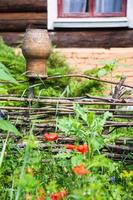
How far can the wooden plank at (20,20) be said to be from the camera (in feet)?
23.7

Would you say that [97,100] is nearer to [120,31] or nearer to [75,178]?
[75,178]

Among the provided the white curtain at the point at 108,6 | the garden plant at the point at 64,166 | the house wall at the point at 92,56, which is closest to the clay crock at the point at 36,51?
the garden plant at the point at 64,166

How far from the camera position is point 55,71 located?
597 cm

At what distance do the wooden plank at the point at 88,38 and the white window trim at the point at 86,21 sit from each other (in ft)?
0.22

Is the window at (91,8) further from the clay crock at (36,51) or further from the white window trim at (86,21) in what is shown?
the clay crock at (36,51)

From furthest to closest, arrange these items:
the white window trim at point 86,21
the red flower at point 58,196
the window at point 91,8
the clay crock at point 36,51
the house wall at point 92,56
Result: 1. the window at point 91,8
2. the white window trim at point 86,21
3. the house wall at point 92,56
4. the clay crock at point 36,51
5. the red flower at point 58,196

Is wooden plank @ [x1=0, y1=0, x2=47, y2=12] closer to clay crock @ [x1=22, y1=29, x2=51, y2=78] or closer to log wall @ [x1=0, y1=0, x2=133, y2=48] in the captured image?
log wall @ [x1=0, y1=0, x2=133, y2=48]

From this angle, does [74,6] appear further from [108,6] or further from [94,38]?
[94,38]

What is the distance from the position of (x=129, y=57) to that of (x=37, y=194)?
16.3 feet

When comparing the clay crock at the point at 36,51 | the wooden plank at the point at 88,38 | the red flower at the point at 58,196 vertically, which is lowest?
the red flower at the point at 58,196

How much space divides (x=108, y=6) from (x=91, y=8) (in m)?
0.20

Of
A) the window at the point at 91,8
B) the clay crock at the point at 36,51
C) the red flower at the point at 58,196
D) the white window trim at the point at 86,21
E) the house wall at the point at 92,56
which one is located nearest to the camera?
the red flower at the point at 58,196

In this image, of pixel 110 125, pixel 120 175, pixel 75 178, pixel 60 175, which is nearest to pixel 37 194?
pixel 75 178

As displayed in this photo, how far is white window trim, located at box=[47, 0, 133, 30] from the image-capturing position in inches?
284
